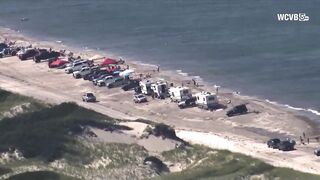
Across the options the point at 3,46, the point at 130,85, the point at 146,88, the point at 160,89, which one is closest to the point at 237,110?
the point at 160,89

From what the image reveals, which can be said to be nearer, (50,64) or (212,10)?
(50,64)

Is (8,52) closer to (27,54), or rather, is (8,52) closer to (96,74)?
(27,54)

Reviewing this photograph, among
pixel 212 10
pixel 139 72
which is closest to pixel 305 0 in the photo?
pixel 212 10

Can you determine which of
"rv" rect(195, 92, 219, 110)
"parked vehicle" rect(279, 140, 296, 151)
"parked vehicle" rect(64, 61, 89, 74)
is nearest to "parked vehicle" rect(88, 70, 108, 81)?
"parked vehicle" rect(64, 61, 89, 74)

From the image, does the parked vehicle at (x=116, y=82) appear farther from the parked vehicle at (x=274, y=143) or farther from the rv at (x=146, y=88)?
the parked vehicle at (x=274, y=143)

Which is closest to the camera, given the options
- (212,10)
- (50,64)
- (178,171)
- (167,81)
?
(178,171)

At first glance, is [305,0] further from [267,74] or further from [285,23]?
[267,74]
